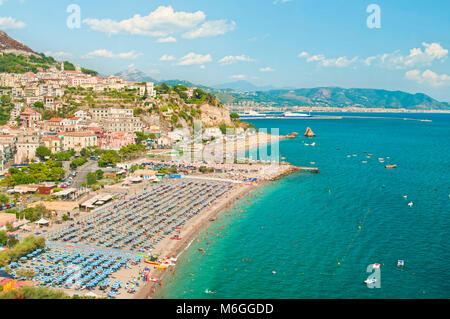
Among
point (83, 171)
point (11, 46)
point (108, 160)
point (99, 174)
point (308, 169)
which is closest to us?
point (99, 174)

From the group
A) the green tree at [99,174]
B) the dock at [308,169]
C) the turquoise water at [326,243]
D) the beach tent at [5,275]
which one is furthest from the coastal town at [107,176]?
the turquoise water at [326,243]

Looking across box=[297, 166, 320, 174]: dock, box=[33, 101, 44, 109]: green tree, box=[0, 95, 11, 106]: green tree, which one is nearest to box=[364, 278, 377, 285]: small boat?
box=[297, 166, 320, 174]: dock

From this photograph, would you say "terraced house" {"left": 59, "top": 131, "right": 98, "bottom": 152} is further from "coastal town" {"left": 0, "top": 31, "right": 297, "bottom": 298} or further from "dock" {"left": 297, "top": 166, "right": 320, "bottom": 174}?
"dock" {"left": 297, "top": 166, "right": 320, "bottom": 174}

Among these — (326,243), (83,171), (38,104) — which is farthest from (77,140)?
(326,243)

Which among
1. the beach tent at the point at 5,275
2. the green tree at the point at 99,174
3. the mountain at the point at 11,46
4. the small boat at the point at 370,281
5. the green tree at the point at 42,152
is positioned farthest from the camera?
the mountain at the point at 11,46

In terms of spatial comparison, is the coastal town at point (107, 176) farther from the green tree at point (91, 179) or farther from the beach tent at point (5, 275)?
the green tree at point (91, 179)

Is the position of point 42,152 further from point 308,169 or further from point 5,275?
point 308,169
